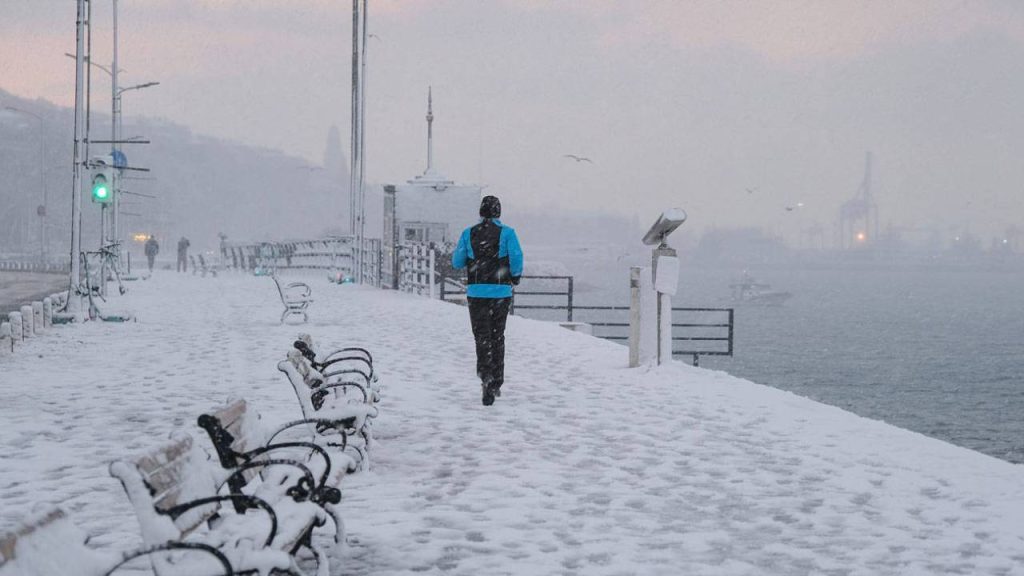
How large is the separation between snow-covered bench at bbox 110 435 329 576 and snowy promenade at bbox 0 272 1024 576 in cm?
89

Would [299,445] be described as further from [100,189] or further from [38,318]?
[100,189]

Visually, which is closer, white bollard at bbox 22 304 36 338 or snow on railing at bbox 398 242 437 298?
white bollard at bbox 22 304 36 338

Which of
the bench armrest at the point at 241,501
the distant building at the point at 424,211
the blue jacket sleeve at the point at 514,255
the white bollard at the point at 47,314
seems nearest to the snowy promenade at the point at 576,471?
the bench armrest at the point at 241,501

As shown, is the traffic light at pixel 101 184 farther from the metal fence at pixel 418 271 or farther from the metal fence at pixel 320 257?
the metal fence at pixel 320 257

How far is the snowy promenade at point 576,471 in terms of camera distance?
580 cm

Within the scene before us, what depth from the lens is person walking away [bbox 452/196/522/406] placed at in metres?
10.5

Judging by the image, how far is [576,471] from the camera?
311 inches

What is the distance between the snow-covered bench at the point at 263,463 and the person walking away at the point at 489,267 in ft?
15.4

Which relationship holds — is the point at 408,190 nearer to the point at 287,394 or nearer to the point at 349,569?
the point at 287,394

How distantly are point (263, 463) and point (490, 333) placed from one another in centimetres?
605

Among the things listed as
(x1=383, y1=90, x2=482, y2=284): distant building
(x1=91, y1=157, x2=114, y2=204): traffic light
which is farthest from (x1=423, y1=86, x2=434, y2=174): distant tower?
(x1=91, y1=157, x2=114, y2=204): traffic light

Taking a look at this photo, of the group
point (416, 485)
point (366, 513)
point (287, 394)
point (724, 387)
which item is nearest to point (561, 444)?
point (416, 485)

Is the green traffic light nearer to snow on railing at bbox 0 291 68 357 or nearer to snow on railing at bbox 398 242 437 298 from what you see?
snow on railing at bbox 0 291 68 357

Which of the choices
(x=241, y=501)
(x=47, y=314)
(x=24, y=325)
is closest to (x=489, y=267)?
(x=241, y=501)
